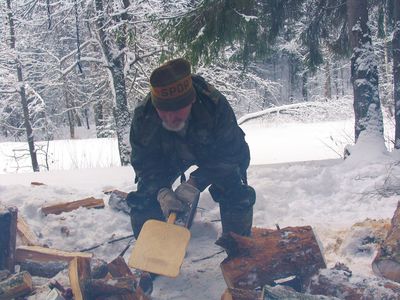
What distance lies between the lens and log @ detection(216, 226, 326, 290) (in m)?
2.31

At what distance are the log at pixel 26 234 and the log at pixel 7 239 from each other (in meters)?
0.26

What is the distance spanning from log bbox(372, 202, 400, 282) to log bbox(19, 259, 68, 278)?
6.22 feet

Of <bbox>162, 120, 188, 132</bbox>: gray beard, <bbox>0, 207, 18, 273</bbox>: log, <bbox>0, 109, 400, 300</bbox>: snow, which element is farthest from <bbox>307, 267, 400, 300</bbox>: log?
<bbox>0, 207, 18, 273</bbox>: log

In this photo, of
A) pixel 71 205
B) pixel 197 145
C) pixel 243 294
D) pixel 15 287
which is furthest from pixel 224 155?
pixel 71 205

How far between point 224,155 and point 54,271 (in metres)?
1.29

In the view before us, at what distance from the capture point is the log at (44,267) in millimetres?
2689

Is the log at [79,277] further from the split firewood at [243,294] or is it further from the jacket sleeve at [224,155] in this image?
the jacket sleeve at [224,155]

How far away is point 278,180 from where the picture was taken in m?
4.37

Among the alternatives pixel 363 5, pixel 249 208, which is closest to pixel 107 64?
pixel 363 5

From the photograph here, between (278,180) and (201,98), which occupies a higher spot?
(201,98)

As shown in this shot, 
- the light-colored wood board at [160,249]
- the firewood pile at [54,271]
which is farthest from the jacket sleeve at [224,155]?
the firewood pile at [54,271]

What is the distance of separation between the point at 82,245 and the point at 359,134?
345cm

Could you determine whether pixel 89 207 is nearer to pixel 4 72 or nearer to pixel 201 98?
pixel 201 98

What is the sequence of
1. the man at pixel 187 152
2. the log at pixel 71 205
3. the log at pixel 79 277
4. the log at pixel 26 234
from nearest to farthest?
1. the log at pixel 79 277
2. the man at pixel 187 152
3. the log at pixel 26 234
4. the log at pixel 71 205
